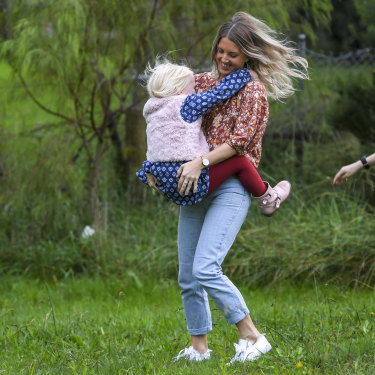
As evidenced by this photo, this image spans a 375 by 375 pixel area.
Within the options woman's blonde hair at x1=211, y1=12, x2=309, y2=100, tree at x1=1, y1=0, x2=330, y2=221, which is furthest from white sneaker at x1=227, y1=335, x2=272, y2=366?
tree at x1=1, y1=0, x2=330, y2=221

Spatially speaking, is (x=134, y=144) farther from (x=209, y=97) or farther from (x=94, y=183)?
(x=209, y=97)

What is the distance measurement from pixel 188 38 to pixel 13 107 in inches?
75.4

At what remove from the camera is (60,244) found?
7.38 metres

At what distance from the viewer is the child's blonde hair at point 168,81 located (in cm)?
376

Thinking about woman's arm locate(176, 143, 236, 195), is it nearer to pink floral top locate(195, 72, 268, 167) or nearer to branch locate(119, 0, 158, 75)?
pink floral top locate(195, 72, 268, 167)

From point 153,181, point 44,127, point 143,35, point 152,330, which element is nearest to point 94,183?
point 44,127

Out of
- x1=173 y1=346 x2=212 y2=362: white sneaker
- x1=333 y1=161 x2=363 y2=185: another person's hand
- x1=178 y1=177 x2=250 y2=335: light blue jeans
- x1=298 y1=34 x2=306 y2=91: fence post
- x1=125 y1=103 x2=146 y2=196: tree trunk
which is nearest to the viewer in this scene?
x1=178 y1=177 x2=250 y2=335: light blue jeans

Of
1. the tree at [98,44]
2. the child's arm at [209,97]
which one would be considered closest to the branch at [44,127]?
the tree at [98,44]

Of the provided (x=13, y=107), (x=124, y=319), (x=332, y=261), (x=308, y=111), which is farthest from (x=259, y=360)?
(x=308, y=111)

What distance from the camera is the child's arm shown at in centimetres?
366

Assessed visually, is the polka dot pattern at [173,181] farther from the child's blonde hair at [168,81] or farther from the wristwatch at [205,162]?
the child's blonde hair at [168,81]

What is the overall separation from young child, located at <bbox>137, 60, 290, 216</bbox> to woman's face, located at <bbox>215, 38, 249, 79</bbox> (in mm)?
73

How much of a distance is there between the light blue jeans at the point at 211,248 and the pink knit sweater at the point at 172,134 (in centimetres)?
26

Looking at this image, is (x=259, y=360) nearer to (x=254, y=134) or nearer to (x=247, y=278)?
(x=254, y=134)
